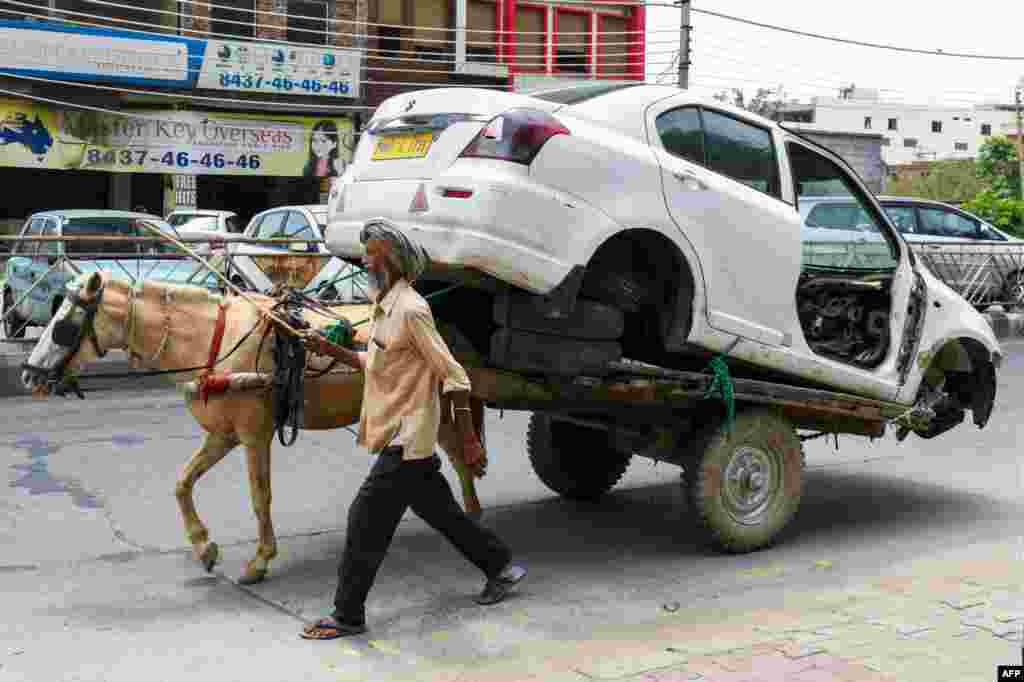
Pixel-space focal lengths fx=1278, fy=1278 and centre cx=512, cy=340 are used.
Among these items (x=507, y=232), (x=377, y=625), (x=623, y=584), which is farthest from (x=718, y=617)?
(x=507, y=232)

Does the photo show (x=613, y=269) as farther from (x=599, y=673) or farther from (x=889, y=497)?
(x=889, y=497)

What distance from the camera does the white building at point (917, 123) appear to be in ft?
298

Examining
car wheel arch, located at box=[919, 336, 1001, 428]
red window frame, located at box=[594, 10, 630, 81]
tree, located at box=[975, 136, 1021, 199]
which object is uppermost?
red window frame, located at box=[594, 10, 630, 81]

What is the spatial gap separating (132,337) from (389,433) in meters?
1.59

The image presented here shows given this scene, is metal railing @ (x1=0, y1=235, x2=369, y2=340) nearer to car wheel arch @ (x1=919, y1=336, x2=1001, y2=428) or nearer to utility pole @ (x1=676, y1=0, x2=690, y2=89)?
car wheel arch @ (x1=919, y1=336, x2=1001, y2=428)

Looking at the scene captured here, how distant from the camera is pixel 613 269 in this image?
261 inches

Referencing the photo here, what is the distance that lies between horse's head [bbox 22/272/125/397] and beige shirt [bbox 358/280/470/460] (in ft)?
4.85

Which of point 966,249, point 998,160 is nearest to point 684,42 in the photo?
point 966,249

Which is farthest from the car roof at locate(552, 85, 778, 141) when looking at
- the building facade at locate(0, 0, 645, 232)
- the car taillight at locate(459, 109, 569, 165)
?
the building facade at locate(0, 0, 645, 232)

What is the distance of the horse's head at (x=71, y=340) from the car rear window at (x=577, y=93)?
95.1 inches

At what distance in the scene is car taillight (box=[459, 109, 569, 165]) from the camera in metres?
6.02

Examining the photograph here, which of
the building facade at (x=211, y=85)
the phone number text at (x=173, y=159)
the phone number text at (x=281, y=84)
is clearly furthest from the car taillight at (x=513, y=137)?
the phone number text at (x=281, y=84)

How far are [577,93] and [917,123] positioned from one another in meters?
99.3

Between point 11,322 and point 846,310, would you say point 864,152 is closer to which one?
point 11,322
